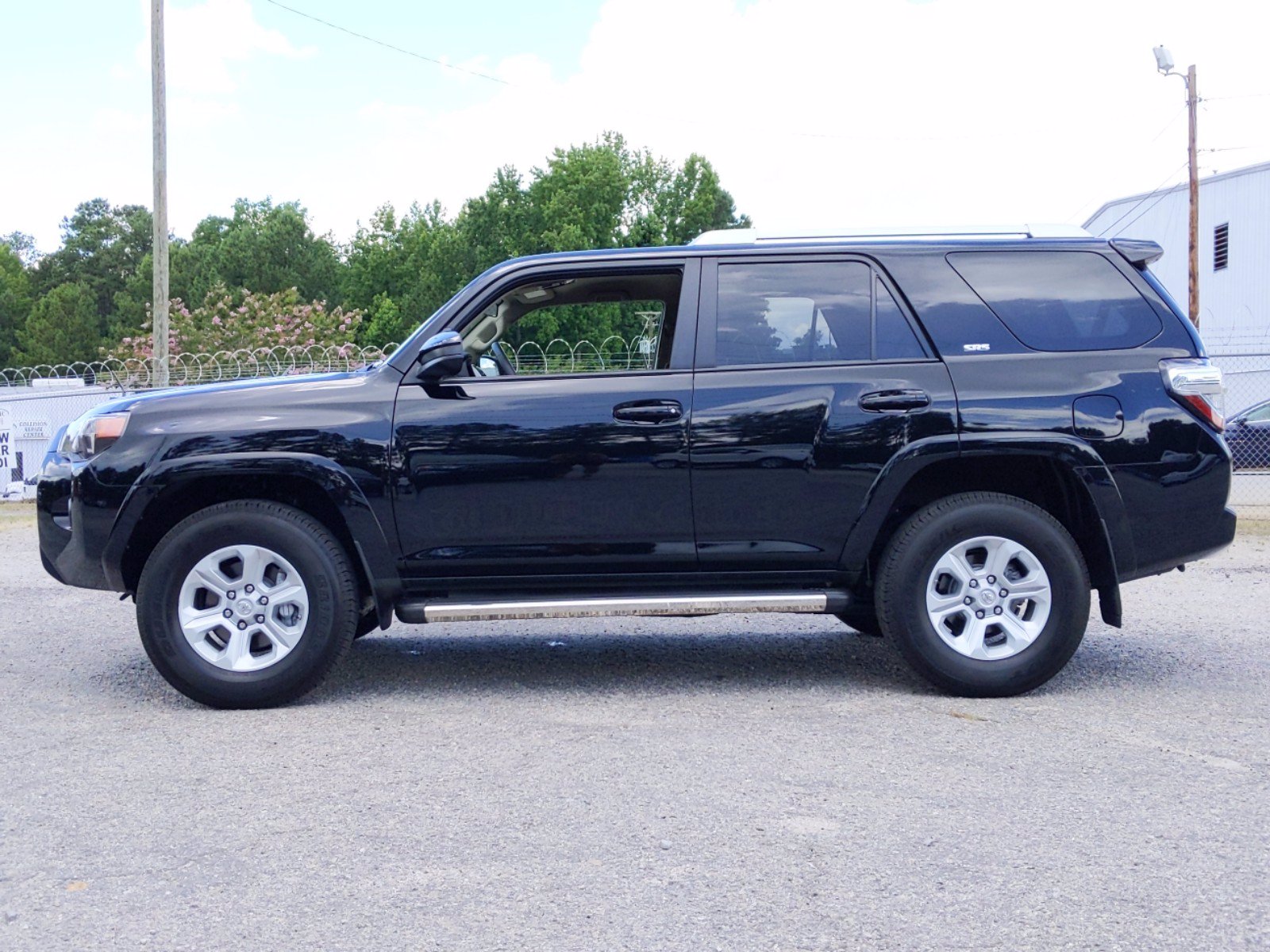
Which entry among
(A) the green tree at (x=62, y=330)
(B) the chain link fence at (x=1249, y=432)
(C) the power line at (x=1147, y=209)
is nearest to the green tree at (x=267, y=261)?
(A) the green tree at (x=62, y=330)

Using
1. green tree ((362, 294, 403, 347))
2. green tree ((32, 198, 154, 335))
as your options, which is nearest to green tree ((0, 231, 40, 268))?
green tree ((32, 198, 154, 335))

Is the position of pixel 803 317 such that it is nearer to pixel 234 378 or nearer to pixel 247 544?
pixel 247 544

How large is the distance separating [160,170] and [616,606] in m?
17.4

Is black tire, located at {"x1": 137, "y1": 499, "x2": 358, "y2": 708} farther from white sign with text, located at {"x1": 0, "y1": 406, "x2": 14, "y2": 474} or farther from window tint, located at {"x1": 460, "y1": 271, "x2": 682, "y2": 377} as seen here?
white sign with text, located at {"x1": 0, "y1": 406, "x2": 14, "y2": 474}

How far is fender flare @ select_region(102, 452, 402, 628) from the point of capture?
5.32m

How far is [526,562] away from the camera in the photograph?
Answer: 542 centimetres

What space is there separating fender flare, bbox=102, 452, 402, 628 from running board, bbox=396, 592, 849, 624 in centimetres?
31

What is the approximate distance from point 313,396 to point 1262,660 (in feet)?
15.0

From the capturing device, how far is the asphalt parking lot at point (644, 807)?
311 centimetres

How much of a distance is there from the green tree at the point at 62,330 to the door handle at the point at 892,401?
92.0 metres

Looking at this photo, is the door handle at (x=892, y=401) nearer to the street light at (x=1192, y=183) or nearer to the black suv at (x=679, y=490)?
the black suv at (x=679, y=490)

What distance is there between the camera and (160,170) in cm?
2022

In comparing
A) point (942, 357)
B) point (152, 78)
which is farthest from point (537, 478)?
point (152, 78)

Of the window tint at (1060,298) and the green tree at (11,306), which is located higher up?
the green tree at (11,306)
